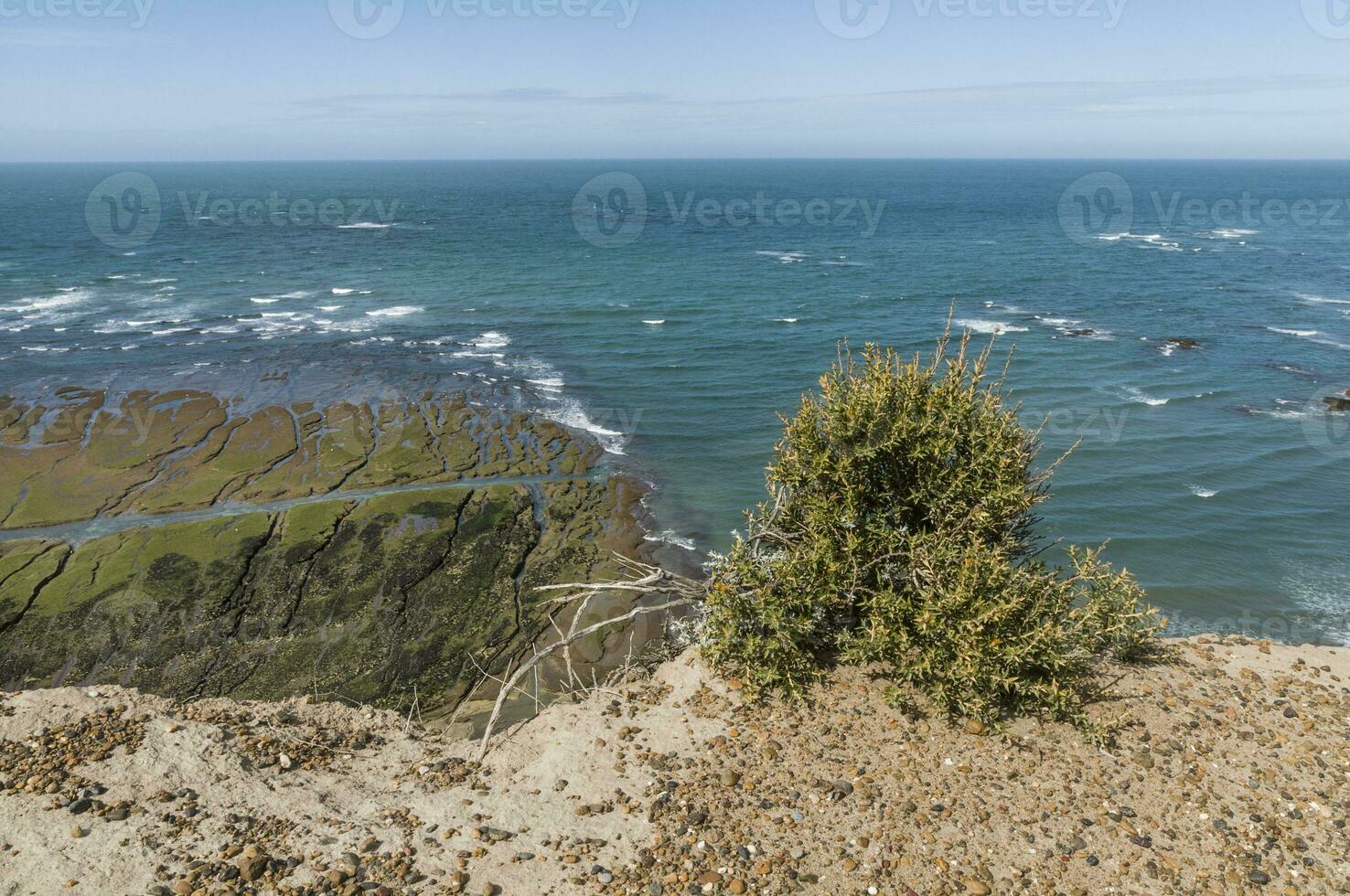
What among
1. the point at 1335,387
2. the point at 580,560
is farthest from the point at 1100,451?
the point at 580,560

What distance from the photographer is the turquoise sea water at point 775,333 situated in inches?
1118

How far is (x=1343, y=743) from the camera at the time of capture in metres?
12.0

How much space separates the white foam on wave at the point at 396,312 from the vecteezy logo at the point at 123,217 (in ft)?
162

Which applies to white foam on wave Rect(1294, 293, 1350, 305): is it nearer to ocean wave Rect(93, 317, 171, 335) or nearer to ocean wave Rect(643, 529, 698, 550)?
ocean wave Rect(643, 529, 698, 550)

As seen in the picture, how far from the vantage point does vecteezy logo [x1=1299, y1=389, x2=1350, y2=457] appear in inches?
1318
